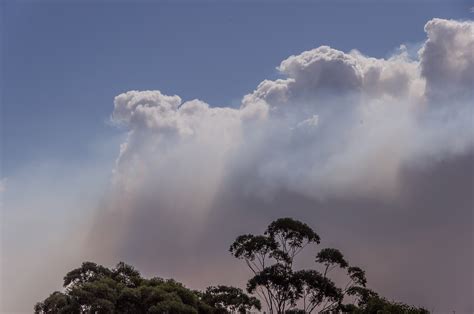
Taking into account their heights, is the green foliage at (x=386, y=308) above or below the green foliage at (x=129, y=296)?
below

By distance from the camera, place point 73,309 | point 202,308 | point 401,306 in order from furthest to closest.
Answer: point 202,308, point 73,309, point 401,306

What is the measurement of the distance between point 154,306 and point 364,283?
26.7 meters

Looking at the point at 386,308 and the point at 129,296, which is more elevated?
the point at 129,296

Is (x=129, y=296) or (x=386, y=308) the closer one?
(x=386, y=308)

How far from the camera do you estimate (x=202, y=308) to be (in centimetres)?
7719

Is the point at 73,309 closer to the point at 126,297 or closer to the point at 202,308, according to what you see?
the point at 126,297

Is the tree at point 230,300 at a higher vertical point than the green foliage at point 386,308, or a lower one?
higher

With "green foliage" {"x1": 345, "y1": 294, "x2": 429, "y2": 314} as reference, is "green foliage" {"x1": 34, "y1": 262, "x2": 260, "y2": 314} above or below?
above

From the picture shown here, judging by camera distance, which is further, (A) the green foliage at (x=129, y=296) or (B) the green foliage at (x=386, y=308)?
(A) the green foliage at (x=129, y=296)

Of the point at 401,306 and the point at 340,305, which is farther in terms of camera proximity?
the point at 340,305

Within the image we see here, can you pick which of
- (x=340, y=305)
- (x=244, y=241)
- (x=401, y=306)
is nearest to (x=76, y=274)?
(x=244, y=241)

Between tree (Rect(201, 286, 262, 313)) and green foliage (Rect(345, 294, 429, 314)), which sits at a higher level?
tree (Rect(201, 286, 262, 313))

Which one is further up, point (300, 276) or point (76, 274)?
point (76, 274)

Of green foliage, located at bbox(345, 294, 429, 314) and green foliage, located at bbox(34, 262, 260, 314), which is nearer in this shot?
green foliage, located at bbox(345, 294, 429, 314)
